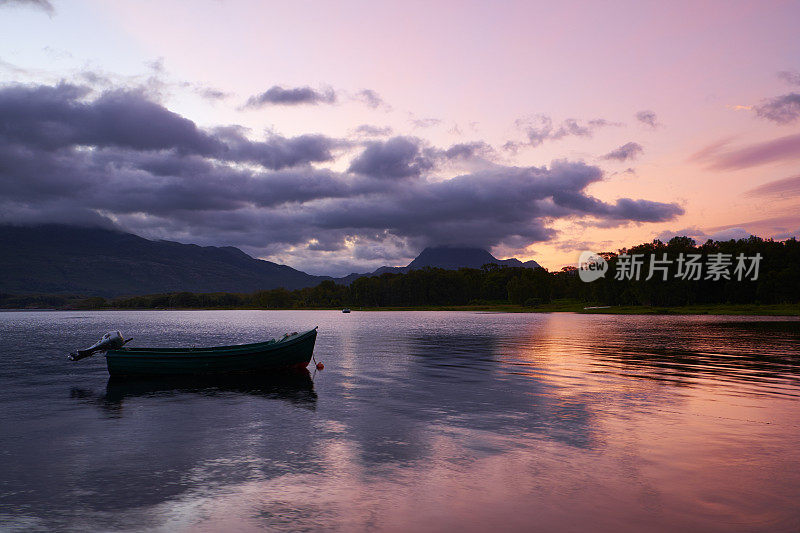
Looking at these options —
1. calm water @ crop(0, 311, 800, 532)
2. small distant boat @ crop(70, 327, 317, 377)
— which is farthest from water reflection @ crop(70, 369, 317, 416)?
small distant boat @ crop(70, 327, 317, 377)

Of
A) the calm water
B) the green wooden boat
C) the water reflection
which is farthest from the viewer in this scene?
the green wooden boat

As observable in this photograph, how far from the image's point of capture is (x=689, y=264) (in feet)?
630

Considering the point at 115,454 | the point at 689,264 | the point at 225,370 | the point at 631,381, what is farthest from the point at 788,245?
the point at 115,454

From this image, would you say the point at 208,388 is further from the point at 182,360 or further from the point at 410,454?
the point at 410,454

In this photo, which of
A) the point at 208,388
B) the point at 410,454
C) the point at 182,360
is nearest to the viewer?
the point at 410,454

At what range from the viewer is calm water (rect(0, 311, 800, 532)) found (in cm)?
1280

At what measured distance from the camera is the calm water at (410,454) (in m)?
12.8

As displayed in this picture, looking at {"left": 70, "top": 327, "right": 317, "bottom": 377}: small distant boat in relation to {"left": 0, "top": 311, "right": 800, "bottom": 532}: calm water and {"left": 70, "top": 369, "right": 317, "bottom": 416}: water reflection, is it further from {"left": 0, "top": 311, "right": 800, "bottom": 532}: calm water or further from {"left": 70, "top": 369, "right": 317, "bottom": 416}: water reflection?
{"left": 0, "top": 311, "right": 800, "bottom": 532}: calm water

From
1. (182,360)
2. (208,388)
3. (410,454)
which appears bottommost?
(208,388)

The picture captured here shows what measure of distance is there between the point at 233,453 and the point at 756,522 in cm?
1550

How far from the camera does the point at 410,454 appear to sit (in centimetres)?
1817

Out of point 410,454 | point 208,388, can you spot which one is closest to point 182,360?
point 208,388

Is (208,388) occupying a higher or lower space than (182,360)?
lower

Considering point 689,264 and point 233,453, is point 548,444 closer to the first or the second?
point 233,453
